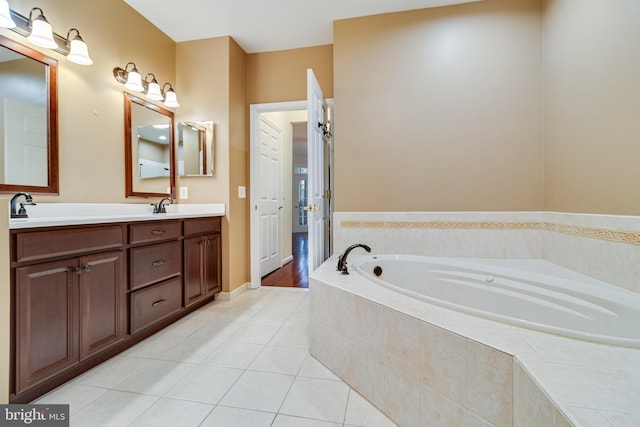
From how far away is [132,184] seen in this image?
7.68 ft

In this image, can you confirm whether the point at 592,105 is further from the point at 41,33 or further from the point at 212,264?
the point at 41,33

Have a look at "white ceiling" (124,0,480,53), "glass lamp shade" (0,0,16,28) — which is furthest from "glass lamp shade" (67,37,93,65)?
"white ceiling" (124,0,480,53)

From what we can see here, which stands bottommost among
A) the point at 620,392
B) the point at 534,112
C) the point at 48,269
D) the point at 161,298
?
the point at 161,298

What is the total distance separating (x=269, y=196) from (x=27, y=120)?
2.39 m

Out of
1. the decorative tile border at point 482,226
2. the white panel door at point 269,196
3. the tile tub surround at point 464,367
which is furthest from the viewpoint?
the white panel door at point 269,196

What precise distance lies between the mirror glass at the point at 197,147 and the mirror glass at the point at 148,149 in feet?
0.45

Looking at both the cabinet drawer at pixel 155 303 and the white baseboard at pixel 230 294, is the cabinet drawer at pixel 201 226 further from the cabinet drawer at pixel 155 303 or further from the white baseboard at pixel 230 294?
the white baseboard at pixel 230 294

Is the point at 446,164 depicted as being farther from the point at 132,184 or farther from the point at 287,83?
the point at 132,184

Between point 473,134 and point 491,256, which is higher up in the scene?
point 473,134

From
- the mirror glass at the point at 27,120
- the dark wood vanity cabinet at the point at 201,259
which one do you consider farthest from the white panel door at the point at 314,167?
the mirror glass at the point at 27,120

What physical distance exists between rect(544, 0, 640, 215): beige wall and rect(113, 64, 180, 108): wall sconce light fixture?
310cm

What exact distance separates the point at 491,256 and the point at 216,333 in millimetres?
2197

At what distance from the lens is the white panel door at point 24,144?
1522mm

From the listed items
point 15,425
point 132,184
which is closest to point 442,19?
point 132,184
